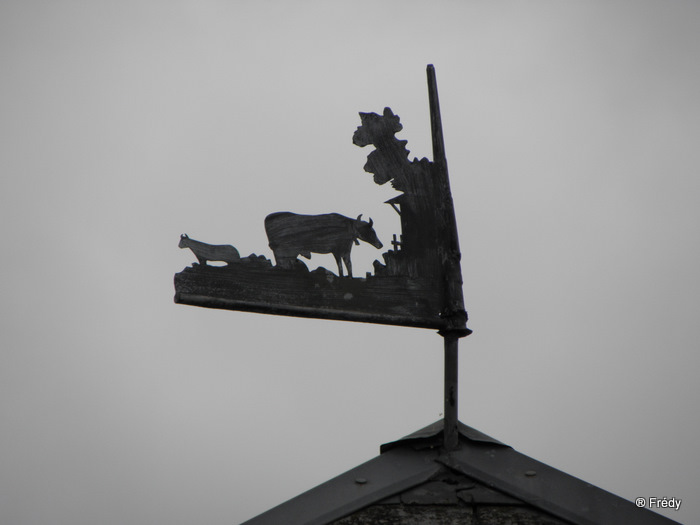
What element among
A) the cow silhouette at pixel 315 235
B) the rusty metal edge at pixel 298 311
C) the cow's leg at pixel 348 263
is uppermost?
the cow silhouette at pixel 315 235

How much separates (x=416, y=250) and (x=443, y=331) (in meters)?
0.38

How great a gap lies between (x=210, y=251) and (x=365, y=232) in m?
0.72

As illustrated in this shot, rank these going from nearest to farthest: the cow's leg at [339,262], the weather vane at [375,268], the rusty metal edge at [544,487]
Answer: the rusty metal edge at [544,487] < the weather vane at [375,268] < the cow's leg at [339,262]

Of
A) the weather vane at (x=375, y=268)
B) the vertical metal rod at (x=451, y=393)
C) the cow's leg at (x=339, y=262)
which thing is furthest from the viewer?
the cow's leg at (x=339, y=262)

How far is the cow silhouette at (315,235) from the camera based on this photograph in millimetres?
3594

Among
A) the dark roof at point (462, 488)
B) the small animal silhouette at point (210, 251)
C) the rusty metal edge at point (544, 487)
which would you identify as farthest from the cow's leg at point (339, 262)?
the rusty metal edge at point (544, 487)

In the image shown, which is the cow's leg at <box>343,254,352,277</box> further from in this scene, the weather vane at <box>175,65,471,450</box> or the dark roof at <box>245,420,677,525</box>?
the dark roof at <box>245,420,677,525</box>

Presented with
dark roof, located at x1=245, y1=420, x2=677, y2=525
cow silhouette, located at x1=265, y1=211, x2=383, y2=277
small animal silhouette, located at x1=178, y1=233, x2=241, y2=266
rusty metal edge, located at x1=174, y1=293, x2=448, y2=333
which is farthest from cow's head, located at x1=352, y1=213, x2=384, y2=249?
dark roof, located at x1=245, y1=420, x2=677, y2=525

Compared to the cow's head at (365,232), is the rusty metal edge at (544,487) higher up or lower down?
lower down

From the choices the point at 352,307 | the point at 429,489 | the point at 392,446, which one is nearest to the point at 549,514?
the point at 429,489

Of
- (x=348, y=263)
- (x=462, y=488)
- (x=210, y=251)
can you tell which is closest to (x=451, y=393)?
(x=462, y=488)

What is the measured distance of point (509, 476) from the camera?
135 inches

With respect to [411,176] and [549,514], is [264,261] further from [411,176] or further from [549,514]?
[549,514]

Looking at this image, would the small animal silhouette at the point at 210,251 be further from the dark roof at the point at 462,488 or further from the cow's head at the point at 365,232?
the dark roof at the point at 462,488
